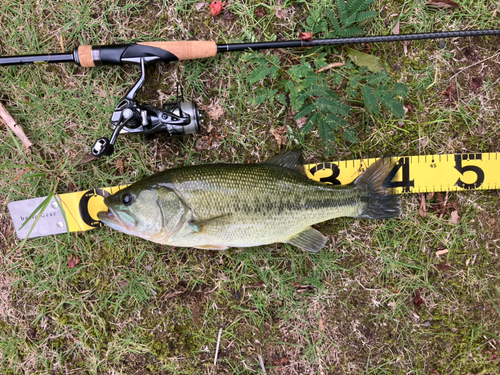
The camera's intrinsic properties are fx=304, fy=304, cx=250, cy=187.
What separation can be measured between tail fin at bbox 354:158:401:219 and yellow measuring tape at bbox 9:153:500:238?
22 cm

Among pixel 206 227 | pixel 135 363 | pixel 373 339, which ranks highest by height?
pixel 206 227

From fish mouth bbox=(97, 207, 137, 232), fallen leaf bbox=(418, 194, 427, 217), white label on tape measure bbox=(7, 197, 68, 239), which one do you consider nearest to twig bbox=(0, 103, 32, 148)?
white label on tape measure bbox=(7, 197, 68, 239)

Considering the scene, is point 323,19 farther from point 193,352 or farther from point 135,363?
point 135,363

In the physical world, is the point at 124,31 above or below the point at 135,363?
above

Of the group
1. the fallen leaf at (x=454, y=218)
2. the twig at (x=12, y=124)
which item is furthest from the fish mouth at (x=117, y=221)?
the fallen leaf at (x=454, y=218)

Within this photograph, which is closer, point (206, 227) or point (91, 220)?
point (206, 227)

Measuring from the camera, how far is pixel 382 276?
3.50 meters

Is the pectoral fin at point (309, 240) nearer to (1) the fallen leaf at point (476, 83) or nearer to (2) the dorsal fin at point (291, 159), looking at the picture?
(2) the dorsal fin at point (291, 159)

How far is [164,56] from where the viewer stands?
10.5 feet

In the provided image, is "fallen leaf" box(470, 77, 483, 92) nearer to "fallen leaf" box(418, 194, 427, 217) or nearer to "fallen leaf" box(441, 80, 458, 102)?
"fallen leaf" box(441, 80, 458, 102)

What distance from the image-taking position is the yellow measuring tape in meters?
3.38

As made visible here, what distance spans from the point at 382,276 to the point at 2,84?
16.3 ft

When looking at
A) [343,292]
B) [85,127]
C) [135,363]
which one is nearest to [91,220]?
[85,127]

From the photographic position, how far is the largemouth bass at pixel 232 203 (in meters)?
2.93
